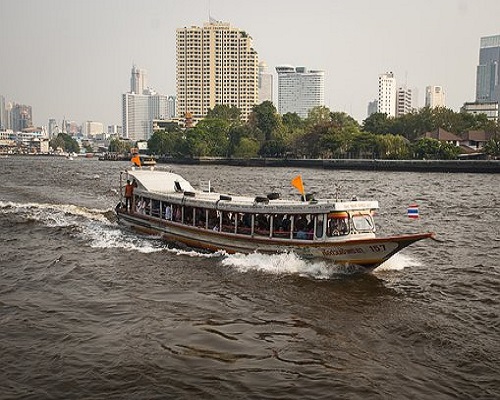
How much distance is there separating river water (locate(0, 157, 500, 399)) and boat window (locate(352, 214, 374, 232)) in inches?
59.3

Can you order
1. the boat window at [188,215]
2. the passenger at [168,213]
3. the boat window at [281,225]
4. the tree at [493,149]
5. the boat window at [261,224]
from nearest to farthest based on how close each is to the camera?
the boat window at [281,225] < the boat window at [261,224] < the boat window at [188,215] < the passenger at [168,213] < the tree at [493,149]

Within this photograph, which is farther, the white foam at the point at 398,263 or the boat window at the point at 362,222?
the white foam at the point at 398,263

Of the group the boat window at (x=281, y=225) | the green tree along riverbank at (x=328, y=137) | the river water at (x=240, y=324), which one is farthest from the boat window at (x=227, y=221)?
the green tree along riverbank at (x=328, y=137)

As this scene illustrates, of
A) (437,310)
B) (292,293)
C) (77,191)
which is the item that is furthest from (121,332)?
(77,191)

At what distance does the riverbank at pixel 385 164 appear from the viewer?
249 ft

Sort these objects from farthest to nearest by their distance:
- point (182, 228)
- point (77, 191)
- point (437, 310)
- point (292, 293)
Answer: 1. point (77, 191)
2. point (182, 228)
3. point (292, 293)
4. point (437, 310)

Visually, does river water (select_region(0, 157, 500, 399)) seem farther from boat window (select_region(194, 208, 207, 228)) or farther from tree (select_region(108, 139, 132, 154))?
tree (select_region(108, 139, 132, 154))

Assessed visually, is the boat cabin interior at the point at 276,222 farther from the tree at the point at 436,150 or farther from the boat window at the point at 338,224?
the tree at the point at 436,150

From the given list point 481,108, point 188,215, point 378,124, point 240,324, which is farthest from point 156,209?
point 481,108

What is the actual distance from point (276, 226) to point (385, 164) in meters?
71.1

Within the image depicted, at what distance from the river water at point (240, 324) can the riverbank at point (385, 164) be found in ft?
184

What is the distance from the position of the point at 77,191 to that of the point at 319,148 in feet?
211

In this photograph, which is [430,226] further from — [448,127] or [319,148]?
[448,127]

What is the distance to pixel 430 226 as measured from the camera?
2945 centimetres
